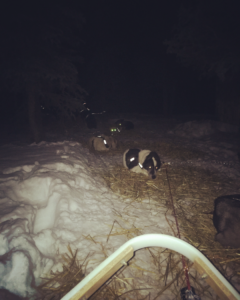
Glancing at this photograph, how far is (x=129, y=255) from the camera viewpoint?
5.18 feet

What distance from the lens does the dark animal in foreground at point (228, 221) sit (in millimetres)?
2330

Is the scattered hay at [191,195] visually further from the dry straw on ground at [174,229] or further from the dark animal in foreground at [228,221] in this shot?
the dark animal in foreground at [228,221]

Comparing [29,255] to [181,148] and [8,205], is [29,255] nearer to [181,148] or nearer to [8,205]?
[8,205]

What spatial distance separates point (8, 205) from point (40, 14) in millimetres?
6775

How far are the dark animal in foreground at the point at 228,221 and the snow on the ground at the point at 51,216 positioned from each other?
2.28 feet

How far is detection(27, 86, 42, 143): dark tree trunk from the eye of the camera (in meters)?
7.05

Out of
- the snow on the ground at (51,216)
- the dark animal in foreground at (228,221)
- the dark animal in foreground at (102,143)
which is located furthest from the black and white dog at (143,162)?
the dark animal in foreground at (228,221)

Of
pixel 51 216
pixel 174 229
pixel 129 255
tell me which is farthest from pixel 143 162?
pixel 129 255

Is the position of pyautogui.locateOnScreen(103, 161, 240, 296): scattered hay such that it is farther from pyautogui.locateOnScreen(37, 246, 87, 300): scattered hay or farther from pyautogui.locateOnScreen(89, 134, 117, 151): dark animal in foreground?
pyautogui.locateOnScreen(89, 134, 117, 151): dark animal in foreground

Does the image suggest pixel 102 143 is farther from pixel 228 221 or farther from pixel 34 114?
pixel 228 221

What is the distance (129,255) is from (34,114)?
7.42 metres

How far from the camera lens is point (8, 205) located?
2.51 meters

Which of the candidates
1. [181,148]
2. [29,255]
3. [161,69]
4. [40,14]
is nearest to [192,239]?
[29,255]

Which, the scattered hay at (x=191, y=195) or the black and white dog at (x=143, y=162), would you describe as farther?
the black and white dog at (x=143, y=162)
